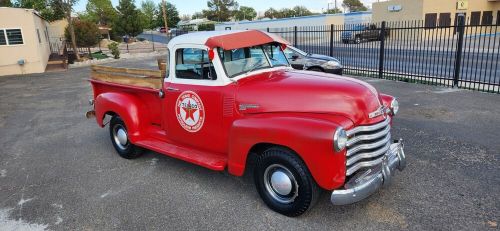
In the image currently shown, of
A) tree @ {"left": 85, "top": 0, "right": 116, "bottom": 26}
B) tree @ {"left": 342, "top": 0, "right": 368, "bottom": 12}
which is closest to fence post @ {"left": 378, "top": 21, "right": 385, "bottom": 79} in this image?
tree @ {"left": 85, "top": 0, "right": 116, "bottom": 26}

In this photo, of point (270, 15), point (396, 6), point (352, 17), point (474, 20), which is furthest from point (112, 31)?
point (270, 15)

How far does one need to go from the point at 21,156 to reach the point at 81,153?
1.05m

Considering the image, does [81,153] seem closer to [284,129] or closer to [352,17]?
[284,129]

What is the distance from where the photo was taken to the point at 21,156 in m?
6.55

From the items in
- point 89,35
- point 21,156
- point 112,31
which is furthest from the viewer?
point 112,31

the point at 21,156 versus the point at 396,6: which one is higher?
the point at 396,6

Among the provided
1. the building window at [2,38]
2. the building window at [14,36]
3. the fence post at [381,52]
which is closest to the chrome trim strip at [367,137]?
the fence post at [381,52]

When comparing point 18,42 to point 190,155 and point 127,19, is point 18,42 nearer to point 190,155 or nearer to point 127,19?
point 190,155

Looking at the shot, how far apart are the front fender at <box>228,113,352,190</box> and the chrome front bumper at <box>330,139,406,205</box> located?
104mm

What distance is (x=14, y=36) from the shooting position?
20.2 m

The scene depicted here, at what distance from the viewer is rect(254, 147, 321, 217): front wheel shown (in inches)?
148

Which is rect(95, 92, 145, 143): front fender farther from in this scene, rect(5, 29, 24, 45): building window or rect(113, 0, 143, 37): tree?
rect(113, 0, 143, 37): tree

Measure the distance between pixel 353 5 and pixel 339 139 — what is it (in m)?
113

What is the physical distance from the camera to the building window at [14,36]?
20078 millimetres
